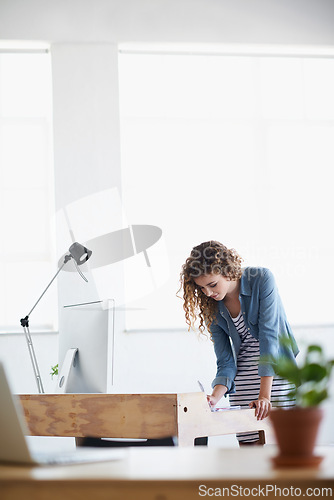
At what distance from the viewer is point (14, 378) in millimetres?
4414

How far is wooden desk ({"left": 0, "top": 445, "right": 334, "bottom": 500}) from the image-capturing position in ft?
2.75

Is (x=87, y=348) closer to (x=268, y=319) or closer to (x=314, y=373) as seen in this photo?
(x=268, y=319)

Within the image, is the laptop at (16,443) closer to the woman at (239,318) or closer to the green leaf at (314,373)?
the green leaf at (314,373)

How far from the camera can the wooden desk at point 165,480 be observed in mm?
839

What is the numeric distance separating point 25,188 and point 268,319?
2701mm

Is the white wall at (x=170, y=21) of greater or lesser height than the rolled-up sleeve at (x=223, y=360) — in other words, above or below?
above

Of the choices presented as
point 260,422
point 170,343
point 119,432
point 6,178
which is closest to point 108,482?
point 119,432

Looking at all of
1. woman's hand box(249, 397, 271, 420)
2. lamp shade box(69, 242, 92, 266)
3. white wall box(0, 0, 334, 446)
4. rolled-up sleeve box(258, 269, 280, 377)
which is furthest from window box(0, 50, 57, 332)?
woman's hand box(249, 397, 271, 420)

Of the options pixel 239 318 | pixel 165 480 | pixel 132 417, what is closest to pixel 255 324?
pixel 239 318

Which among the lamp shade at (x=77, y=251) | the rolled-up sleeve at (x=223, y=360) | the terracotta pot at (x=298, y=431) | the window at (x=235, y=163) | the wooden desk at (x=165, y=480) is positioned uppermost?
the window at (x=235, y=163)

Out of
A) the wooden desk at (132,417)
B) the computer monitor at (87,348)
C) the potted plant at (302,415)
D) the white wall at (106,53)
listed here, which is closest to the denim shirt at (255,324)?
the wooden desk at (132,417)

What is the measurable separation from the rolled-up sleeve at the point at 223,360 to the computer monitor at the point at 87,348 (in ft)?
1.56

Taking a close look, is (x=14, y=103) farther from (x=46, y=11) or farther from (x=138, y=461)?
(x=138, y=461)

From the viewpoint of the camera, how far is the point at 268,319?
8.13 ft
